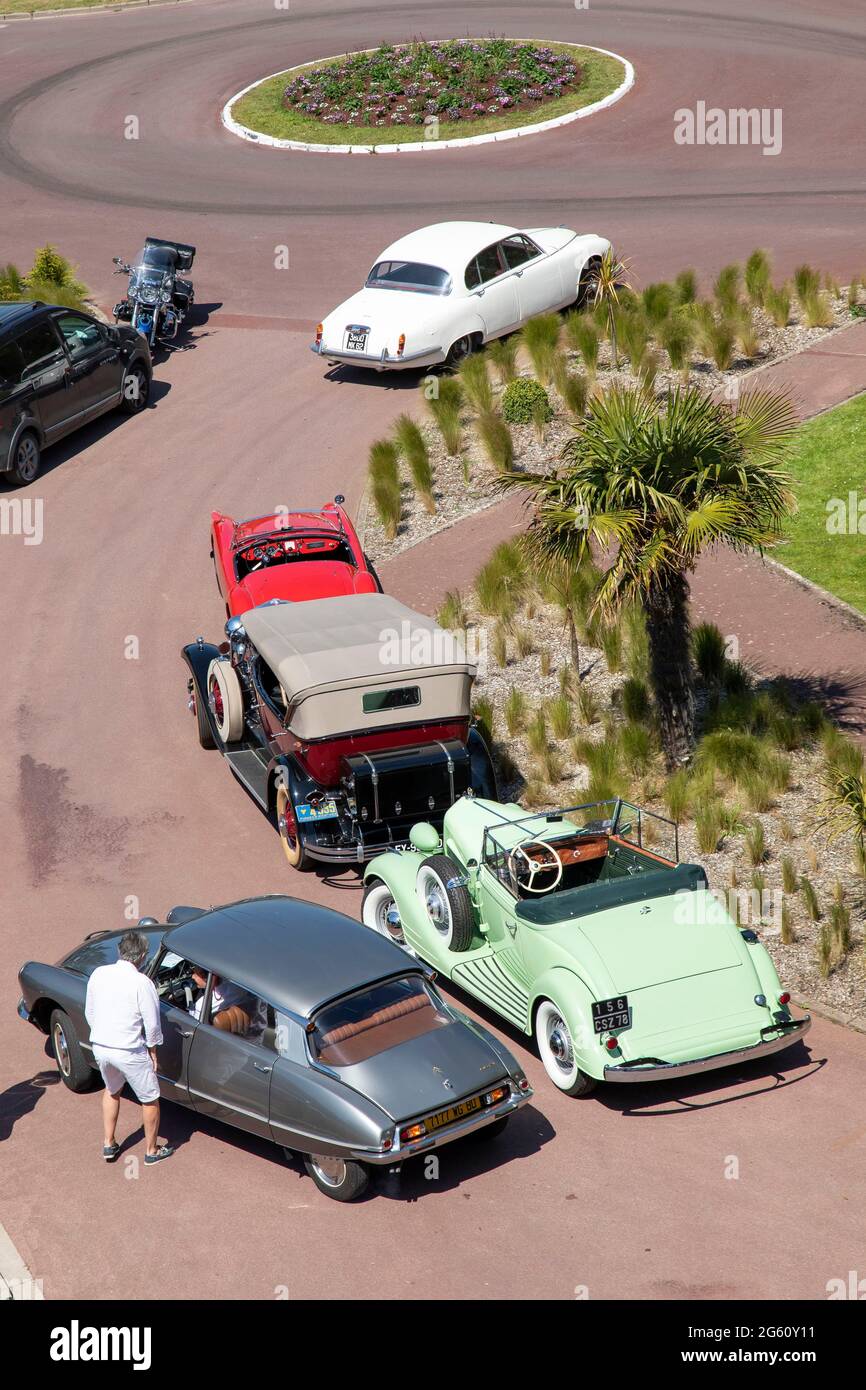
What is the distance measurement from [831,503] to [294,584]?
7116mm

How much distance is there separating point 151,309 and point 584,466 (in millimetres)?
12911

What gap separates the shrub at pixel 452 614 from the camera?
1717cm

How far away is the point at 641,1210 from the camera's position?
8.97 metres

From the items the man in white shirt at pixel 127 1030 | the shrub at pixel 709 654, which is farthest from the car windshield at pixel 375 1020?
the shrub at pixel 709 654

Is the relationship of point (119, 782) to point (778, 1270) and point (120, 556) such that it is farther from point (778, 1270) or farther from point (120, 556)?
point (778, 1270)

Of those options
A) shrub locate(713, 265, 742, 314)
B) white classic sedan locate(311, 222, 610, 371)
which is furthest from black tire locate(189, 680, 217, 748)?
shrub locate(713, 265, 742, 314)

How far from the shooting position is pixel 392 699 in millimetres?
13023

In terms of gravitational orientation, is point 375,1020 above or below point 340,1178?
above

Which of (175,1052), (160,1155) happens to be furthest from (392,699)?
(160,1155)

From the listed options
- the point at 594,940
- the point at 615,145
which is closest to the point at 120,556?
the point at 594,940

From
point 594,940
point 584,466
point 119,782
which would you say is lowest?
point 119,782

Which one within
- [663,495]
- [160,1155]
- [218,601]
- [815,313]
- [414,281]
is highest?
[663,495]

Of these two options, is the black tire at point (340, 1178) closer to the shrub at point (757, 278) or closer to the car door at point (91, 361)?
the car door at point (91, 361)

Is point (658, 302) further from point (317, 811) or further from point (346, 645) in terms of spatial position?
point (317, 811)
